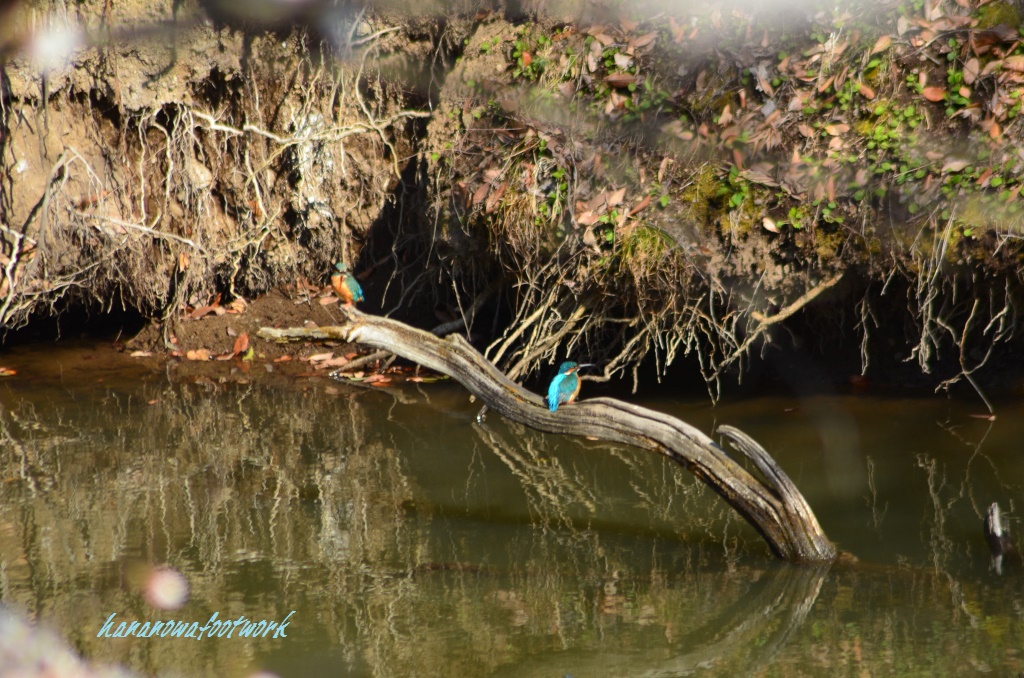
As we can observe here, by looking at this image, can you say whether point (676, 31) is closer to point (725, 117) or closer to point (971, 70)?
point (725, 117)

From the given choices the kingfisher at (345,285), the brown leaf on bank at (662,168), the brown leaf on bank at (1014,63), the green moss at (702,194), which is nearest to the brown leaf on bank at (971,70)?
the brown leaf on bank at (1014,63)

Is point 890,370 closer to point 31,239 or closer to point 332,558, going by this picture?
point 332,558

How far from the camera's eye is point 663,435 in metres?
3.80

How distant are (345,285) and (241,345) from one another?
3.99 ft

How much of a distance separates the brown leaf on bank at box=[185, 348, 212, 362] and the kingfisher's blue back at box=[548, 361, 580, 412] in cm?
421

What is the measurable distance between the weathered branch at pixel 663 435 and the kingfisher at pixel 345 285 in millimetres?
2655

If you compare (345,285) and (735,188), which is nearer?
(735,188)

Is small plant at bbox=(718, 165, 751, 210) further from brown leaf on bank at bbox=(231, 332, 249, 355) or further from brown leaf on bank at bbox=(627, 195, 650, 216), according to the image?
brown leaf on bank at bbox=(231, 332, 249, 355)

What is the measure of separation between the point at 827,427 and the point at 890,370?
90 cm

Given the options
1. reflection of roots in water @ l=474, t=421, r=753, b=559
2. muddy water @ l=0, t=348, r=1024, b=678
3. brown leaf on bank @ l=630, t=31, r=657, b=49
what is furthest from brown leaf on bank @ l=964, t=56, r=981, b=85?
Answer: reflection of roots in water @ l=474, t=421, r=753, b=559

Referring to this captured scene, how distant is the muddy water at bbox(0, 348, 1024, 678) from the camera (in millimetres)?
3379

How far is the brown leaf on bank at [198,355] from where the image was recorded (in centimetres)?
750

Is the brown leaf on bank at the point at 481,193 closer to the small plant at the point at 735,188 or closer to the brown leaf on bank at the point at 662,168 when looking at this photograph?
the brown leaf on bank at the point at 662,168

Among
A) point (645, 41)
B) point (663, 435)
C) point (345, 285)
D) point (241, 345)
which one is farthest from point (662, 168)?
point (241, 345)
